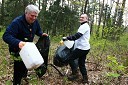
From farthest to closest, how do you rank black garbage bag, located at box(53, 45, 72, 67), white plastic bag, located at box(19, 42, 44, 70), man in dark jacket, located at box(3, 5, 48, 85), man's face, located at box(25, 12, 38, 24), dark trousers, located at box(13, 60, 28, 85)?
black garbage bag, located at box(53, 45, 72, 67) → dark trousers, located at box(13, 60, 28, 85) → man's face, located at box(25, 12, 38, 24) → man in dark jacket, located at box(3, 5, 48, 85) → white plastic bag, located at box(19, 42, 44, 70)

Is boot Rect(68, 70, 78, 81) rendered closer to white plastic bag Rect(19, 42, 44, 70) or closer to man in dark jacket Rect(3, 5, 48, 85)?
man in dark jacket Rect(3, 5, 48, 85)

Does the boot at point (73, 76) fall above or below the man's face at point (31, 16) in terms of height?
below

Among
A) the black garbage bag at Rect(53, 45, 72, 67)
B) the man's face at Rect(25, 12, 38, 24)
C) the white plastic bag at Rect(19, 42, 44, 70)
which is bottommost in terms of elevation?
the black garbage bag at Rect(53, 45, 72, 67)

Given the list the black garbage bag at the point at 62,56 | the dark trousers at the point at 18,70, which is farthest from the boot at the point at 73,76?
the dark trousers at the point at 18,70

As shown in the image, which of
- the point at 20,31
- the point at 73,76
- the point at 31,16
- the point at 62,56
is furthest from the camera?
the point at 73,76

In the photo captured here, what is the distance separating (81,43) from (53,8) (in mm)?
13665

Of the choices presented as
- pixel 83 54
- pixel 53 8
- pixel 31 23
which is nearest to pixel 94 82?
pixel 83 54

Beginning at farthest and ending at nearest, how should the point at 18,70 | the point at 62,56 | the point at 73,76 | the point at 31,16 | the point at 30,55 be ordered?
the point at 73,76 → the point at 62,56 → the point at 18,70 → the point at 31,16 → the point at 30,55

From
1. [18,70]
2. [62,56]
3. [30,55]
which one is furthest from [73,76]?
[30,55]

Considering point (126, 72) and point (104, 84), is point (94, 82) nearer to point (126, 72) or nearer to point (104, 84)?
point (104, 84)

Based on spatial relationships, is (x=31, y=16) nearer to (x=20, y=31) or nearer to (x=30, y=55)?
(x=20, y=31)

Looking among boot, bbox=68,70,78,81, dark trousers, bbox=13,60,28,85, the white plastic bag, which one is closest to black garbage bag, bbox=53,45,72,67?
boot, bbox=68,70,78,81

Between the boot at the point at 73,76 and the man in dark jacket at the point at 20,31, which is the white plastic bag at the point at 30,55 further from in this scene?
the boot at the point at 73,76

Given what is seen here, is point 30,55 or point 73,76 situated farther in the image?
point 73,76
